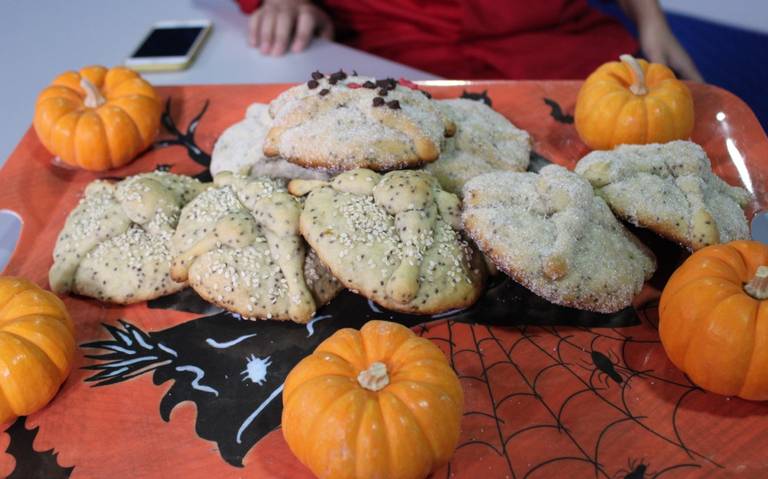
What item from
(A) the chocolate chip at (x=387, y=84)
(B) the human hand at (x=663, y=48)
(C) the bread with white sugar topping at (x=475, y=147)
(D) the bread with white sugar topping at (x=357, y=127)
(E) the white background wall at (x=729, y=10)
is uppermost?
(A) the chocolate chip at (x=387, y=84)

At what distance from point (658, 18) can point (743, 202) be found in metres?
1.24

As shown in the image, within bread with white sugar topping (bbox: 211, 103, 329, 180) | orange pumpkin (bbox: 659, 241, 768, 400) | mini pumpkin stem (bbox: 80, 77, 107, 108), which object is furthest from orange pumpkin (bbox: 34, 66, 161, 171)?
orange pumpkin (bbox: 659, 241, 768, 400)

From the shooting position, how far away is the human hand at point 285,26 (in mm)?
2457

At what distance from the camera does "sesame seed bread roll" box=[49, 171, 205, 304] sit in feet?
4.79

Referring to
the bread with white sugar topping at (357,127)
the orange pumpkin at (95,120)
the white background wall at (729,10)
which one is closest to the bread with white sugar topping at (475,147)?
the bread with white sugar topping at (357,127)

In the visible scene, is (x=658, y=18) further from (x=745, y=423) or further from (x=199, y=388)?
(x=199, y=388)

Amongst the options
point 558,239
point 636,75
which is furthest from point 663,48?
point 558,239

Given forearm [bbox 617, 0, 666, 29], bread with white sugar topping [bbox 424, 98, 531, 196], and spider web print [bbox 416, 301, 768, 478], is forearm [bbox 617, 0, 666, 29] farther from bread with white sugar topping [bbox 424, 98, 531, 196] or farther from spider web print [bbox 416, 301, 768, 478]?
spider web print [bbox 416, 301, 768, 478]

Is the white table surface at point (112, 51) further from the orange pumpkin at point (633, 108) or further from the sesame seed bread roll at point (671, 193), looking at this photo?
the sesame seed bread roll at point (671, 193)

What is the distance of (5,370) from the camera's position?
1195 millimetres

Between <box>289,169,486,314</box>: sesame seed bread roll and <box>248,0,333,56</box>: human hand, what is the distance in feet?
3.95

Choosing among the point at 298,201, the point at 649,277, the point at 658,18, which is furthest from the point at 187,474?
the point at 658,18

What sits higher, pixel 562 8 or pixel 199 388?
pixel 562 8

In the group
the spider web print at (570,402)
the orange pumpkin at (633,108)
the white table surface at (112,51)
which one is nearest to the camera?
the spider web print at (570,402)
